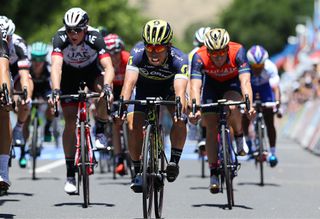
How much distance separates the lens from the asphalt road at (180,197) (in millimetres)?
11570

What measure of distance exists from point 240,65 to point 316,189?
116 inches

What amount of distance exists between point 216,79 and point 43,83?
445 centimetres

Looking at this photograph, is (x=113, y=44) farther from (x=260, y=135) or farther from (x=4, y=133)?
(x=4, y=133)

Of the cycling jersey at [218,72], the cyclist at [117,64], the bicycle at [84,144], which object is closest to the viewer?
the bicycle at [84,144]

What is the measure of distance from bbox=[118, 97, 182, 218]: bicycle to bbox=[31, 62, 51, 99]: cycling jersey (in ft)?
20.5

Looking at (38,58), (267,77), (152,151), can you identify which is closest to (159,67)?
(152,151)

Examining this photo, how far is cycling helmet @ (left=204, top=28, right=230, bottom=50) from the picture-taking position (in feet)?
41.1

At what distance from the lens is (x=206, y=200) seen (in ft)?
43.3

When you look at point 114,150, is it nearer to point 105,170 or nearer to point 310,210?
point 105,170

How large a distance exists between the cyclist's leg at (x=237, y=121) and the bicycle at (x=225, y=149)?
0.69 m

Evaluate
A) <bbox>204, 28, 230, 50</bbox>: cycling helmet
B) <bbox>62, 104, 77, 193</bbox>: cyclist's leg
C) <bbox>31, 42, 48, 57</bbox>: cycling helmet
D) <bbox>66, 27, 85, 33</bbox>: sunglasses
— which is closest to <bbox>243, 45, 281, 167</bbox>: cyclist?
<bbox>31, 42, 48, 57</bbox>: cycling helmet

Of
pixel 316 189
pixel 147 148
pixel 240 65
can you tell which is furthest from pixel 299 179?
pixel 147 148

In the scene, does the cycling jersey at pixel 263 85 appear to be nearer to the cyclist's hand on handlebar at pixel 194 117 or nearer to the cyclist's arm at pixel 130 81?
the cyclist's hand on handlebar at pixel 194 117

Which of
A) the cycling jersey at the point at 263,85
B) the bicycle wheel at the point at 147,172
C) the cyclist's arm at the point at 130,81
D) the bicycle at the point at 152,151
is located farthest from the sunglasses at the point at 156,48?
the cycling jersey at the point at 263,85
